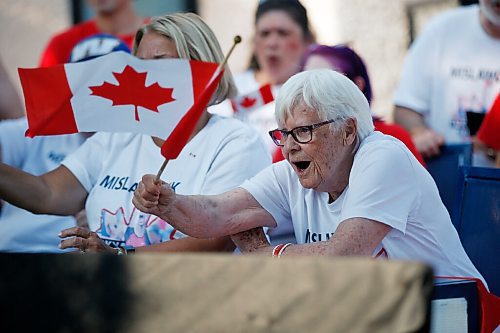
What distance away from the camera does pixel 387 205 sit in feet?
9.88

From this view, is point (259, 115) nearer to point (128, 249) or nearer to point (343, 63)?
point (343, 63)

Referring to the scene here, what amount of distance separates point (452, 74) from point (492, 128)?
0.73m

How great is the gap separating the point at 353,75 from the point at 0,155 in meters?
1.65

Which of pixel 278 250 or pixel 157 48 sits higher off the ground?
pixel 157 48

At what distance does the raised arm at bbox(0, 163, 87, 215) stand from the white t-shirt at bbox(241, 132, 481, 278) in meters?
0.80

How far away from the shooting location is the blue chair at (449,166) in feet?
13.5

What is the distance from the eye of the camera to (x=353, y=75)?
443 centimetres

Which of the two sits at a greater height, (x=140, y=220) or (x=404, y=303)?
(x=404, y=303)

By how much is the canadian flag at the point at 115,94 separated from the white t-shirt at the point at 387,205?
0.43 meters

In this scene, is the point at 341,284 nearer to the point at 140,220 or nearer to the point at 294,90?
the point at 294,90

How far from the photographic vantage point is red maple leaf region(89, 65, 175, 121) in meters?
3.59

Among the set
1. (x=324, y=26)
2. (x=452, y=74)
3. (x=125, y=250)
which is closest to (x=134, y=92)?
(x=125, y=250)

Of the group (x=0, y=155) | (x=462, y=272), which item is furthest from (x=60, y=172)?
(x=462, y=272)

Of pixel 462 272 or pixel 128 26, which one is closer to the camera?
pixel 462 272
